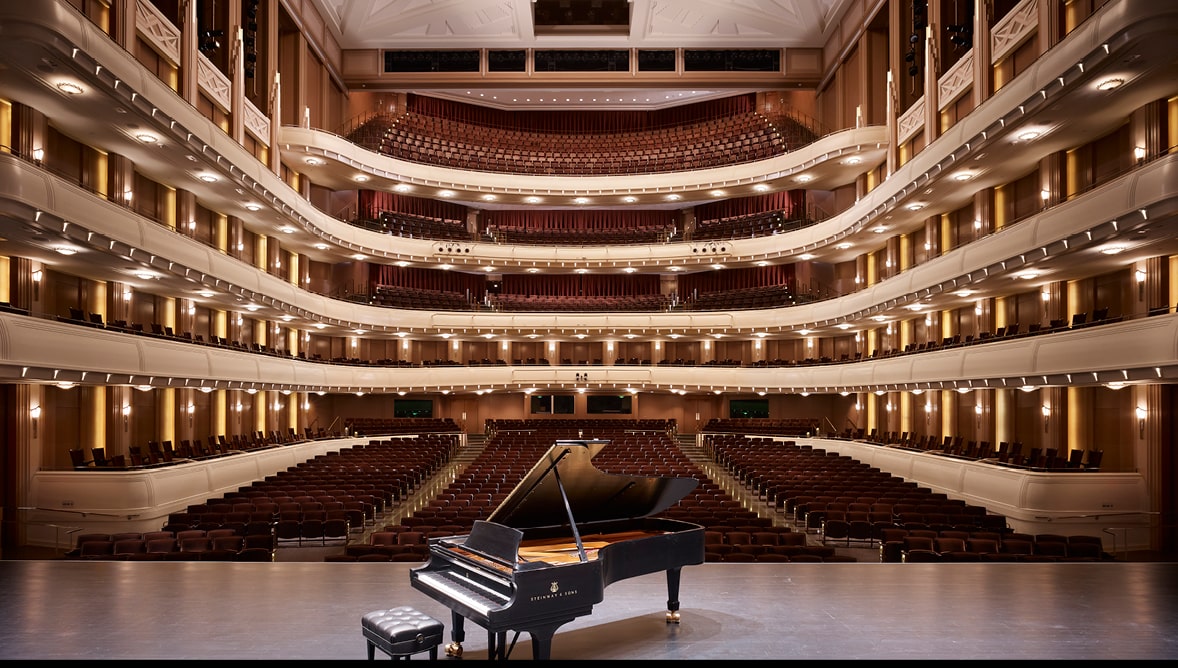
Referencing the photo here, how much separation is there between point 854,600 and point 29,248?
14.3 metres

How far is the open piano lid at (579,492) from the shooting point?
223 inches

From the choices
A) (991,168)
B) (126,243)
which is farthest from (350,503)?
(991,168)

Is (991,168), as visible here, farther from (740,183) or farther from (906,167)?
(740,183)

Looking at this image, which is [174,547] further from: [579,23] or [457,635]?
[579,23]

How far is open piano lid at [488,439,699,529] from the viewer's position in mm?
5660

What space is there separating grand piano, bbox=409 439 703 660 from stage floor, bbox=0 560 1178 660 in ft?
1.83

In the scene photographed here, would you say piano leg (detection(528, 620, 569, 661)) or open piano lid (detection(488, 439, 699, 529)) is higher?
open piano lid (detection(488, 439, 699, 529))

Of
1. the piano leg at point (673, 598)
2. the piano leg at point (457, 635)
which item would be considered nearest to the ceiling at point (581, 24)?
the piano leg at point (673, 598)

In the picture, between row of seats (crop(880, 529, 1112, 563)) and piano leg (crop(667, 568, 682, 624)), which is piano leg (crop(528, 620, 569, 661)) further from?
row of seats (crop(880, 529, 1112, 563))

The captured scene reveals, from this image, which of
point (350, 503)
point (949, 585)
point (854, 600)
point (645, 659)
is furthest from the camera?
point (350, 503)

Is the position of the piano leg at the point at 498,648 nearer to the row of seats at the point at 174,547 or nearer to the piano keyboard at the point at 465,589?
the piano keyboard at the point at 465,589

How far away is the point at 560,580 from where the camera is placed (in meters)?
4.57

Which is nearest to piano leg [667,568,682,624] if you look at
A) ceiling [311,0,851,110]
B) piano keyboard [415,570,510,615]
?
piano keyboard [415,570,510,615]

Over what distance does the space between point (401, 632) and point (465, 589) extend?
1.82 ft
